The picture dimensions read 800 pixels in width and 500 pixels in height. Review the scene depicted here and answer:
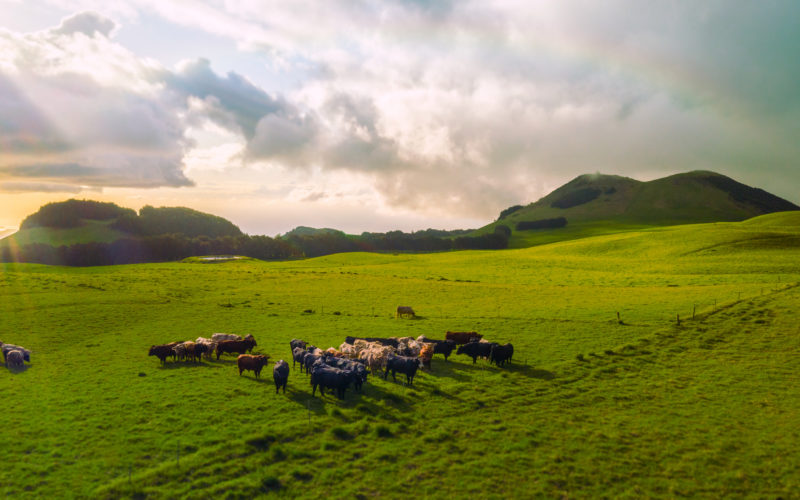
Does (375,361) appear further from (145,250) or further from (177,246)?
(177,246)

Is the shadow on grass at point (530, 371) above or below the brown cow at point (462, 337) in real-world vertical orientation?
below

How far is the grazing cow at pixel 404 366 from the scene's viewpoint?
71.4 ft

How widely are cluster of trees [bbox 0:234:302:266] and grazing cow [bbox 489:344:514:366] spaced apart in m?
133

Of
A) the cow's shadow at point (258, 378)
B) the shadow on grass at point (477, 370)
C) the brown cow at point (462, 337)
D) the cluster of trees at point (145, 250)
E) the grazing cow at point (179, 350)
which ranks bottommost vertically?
the shadow on grass at point (477, 370)

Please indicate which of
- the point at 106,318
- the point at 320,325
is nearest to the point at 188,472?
the point at 320,325

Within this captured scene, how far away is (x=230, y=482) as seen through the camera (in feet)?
42.0

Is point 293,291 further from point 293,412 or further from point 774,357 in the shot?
point 774,357

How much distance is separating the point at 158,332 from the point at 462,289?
3605 centimetres

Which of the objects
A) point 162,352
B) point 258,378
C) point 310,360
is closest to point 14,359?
point 162,352

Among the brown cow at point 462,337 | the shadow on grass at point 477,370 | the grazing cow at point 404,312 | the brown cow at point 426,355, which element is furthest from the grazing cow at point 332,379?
the grazing cow at point 404,312

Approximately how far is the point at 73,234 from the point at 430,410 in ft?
737

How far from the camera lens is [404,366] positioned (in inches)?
866

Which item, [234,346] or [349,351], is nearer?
[349,351]

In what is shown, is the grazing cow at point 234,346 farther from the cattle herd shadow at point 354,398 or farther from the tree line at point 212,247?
the tree line at point 212,247
